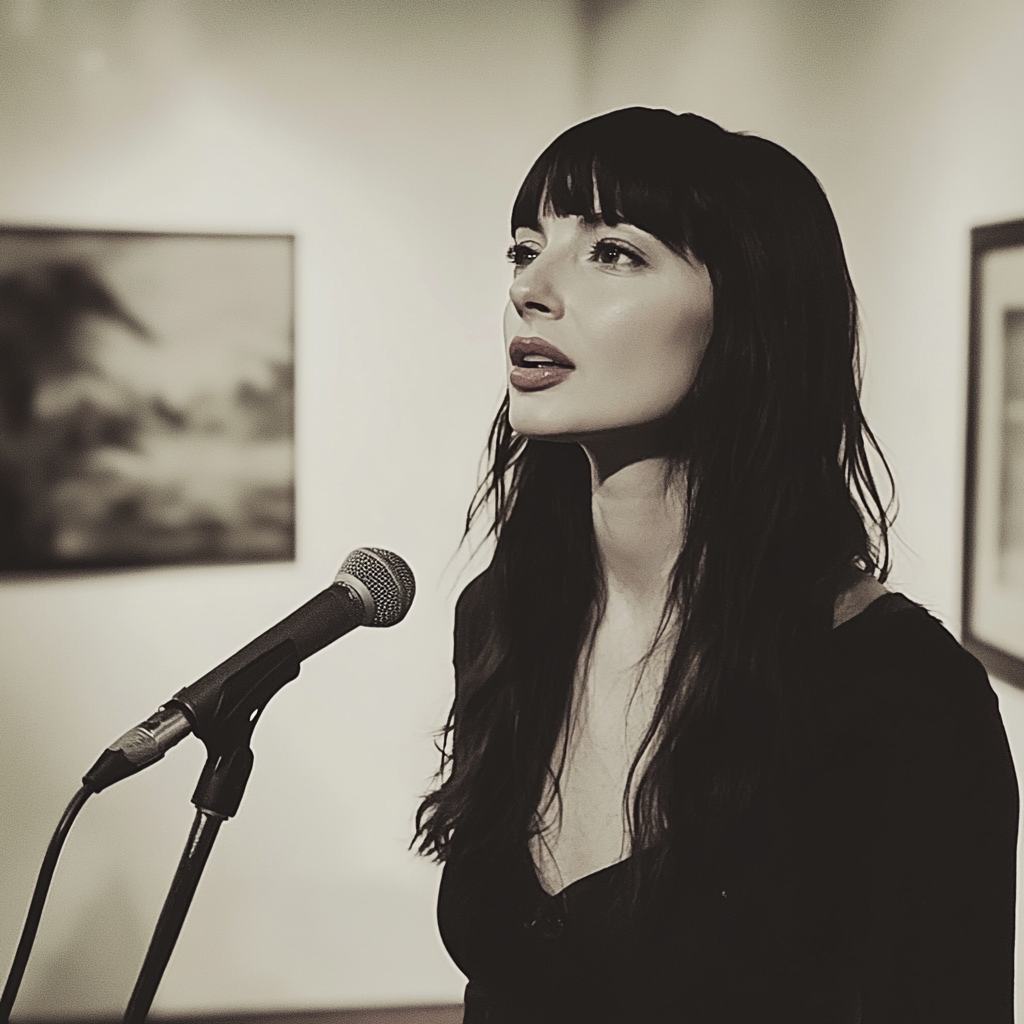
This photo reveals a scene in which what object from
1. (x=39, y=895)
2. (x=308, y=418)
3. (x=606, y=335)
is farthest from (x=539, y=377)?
(x=308, y=418)

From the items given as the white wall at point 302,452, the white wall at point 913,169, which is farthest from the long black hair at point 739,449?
the white wall at point 302,452

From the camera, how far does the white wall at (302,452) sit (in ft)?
10.5

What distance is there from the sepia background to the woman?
1.91 m

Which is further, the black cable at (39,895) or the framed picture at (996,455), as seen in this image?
the framed picture at (996,455)

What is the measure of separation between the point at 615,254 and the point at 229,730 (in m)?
0.53

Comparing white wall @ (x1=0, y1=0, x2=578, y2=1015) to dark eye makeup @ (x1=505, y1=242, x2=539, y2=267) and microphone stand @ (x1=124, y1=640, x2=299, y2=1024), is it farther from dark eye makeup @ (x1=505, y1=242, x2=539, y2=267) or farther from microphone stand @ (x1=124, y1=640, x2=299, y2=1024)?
microphone stand @ (x1=124, y1=640, x2=299, y2=1024)

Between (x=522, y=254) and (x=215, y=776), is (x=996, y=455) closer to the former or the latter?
(x=522, y=254)

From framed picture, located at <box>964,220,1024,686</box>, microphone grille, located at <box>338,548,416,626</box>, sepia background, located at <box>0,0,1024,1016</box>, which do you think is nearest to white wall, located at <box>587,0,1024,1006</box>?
framed picture, located at <box>964,220,1024,686</box>

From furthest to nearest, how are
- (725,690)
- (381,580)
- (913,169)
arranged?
(913,169)
(725,690)
(381,580)

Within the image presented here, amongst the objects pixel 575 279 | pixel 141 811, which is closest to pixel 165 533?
pixel 141 811

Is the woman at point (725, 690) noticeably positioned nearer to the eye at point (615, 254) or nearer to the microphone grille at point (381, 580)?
the eye at point (615, 254)

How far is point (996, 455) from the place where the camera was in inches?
72.7

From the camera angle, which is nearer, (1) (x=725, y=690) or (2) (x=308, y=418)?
(1) (x=725, y=690)

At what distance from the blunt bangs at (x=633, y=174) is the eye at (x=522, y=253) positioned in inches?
1.3
